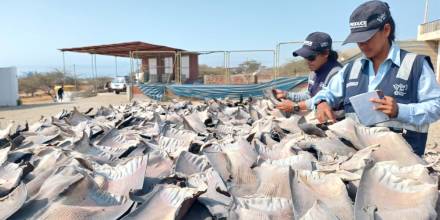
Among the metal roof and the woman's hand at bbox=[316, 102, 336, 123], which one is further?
the metal roof

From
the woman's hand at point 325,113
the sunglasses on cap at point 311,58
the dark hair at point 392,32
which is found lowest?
the woman's hand at point 325,113

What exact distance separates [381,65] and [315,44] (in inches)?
43.5

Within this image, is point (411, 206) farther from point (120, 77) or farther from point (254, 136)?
point (120, 77)

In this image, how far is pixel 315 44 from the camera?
284 centimetres

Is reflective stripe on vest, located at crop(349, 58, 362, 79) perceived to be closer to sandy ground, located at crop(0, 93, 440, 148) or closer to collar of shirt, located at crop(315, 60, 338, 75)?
collar of shirt, located at crop(315, 60, 338, 75)

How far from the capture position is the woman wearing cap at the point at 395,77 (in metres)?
1.58

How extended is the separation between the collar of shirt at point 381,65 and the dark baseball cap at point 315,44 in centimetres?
98

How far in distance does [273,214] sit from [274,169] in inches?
9.5

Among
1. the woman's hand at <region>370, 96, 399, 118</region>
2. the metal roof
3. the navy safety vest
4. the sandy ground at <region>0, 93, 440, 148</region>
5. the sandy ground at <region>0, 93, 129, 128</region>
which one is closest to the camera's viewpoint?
the woman's hand at <region>370, 96, 399, 118</region>

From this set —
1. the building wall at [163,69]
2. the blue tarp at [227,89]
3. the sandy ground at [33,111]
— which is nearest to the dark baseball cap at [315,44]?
the sandy ground at [33,111]

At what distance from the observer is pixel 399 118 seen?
5.20ft

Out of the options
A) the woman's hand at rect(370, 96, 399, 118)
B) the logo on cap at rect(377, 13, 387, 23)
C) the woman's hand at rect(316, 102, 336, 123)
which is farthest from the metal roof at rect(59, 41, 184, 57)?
the woman's hand at rect(370, 96, 399, 118)

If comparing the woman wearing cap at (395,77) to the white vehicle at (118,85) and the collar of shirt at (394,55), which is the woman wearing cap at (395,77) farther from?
the white vehicle at (118,85)

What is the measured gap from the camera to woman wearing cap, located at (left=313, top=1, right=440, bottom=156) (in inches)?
62.3
